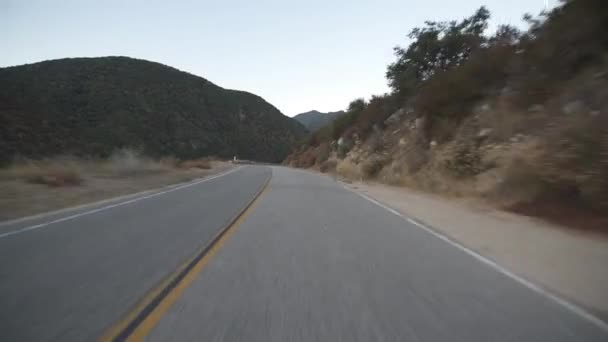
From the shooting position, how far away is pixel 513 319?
12.5ft

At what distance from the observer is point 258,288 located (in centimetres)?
457

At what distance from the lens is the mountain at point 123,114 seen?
33.3m

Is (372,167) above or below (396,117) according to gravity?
below

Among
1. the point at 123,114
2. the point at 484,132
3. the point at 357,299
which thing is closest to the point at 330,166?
the point at 484,132

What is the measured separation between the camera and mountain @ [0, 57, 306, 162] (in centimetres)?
3328

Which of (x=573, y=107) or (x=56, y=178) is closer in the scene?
(x=573, y=107)

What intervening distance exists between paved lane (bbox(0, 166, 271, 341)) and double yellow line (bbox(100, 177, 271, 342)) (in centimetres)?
11

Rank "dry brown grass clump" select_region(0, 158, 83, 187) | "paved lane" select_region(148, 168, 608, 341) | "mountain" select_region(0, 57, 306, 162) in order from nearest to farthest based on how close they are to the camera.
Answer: "paved lane" select_region(148, 168, 608, 341) → "dry brown grass clump" select_region(0, 158, 83, 187) → "mountain" select_region(0, 57, 306, 162)

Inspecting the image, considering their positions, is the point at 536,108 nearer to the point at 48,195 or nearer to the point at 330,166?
the point at 48,195

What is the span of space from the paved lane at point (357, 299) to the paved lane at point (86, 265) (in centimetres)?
66

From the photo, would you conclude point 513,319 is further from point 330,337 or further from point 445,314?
point 330,337

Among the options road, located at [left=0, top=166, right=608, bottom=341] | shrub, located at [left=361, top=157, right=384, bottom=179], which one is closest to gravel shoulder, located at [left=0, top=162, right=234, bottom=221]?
road, located at [left=0, top=166, right=608, bottom=341]

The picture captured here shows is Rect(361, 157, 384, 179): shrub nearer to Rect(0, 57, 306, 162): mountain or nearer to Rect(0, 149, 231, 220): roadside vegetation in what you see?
Rect(0, 149, 231, 220): roadside vegetation

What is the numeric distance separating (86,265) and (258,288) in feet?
8.38
